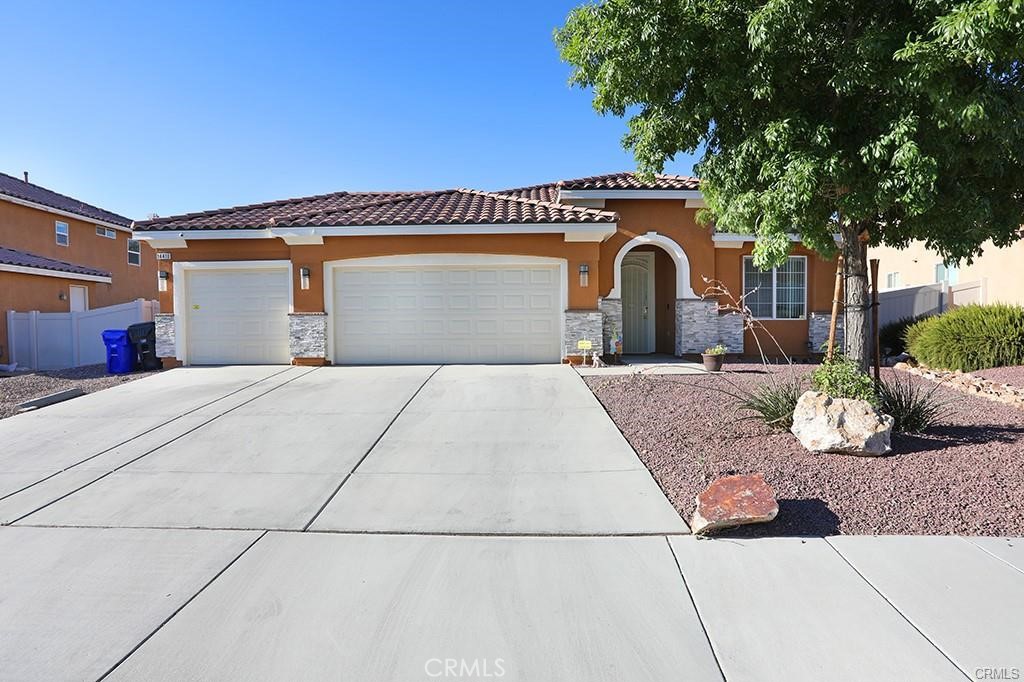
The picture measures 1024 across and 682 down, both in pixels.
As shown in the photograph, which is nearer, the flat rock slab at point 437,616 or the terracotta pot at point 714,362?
the flat rock slab at point 437,616

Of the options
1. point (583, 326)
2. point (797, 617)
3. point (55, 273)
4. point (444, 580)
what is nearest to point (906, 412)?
point (797, 617)

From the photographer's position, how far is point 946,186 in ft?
18.3

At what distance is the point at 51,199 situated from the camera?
22.5 meters

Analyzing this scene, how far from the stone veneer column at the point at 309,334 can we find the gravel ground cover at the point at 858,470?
802cm

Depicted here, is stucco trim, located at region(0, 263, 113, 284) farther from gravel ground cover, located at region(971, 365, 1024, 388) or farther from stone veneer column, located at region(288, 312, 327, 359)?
gravel ground cover, located at region(971, 365, 1024, 388)

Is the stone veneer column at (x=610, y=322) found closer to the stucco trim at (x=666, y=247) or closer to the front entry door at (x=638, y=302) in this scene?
the stucco trim at (x=666, y=247)

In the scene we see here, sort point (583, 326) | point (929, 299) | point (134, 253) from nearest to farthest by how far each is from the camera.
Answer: point (583, 326), point (929, 299), point (134, 253)

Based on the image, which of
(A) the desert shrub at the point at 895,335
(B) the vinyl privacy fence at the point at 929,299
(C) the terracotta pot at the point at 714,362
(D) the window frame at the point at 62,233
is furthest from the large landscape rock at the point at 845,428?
(D) the window frame at the point at 62,233

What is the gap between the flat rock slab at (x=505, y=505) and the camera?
4414 mm

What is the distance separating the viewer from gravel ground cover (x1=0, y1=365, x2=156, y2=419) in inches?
375

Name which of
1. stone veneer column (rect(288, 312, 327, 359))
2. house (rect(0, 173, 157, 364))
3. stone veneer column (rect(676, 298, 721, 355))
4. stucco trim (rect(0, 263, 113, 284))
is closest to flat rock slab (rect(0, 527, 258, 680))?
stone veneer column (rect(288, 312, 327, 359))

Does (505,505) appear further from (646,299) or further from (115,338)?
(115,338)

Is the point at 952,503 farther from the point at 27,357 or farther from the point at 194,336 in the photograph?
the point at 27,357

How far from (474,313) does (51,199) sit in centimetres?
2118
